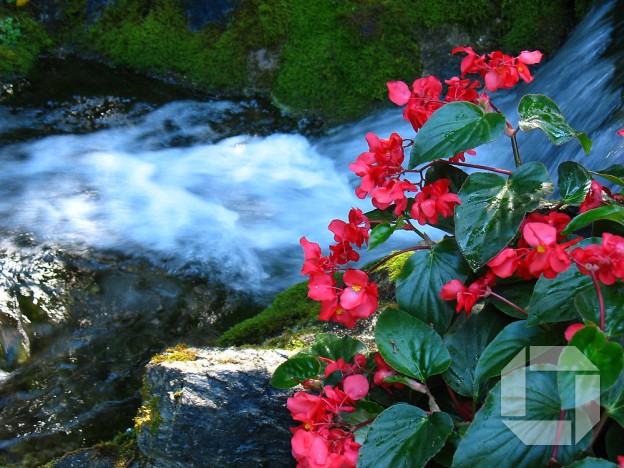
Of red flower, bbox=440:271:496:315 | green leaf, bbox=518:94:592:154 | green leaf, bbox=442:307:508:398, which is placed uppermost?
green leaf, bbox=518:94:592:154

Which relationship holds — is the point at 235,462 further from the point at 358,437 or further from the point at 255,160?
the point at 255,160

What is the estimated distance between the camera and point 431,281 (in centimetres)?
127

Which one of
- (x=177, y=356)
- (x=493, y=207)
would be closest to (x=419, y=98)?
(x=493, y=207)

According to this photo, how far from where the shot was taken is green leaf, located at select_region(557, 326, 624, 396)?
888 mm

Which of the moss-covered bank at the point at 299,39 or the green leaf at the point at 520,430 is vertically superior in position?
the green leaf at the point at 520,430

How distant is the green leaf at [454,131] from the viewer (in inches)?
48.0

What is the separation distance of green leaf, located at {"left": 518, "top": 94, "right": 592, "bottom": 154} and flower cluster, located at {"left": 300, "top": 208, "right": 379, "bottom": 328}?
1.27 ft

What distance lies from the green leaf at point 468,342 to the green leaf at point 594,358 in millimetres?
271

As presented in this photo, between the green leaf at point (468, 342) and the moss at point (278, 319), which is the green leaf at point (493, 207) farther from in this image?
the moss at point (278, 319)

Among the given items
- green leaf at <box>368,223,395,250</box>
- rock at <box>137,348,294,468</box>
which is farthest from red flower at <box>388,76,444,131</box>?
rock at <box>137,348,294,468</box>

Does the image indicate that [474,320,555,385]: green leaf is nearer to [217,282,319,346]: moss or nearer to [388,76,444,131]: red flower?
[388,76,444,131]: red flower

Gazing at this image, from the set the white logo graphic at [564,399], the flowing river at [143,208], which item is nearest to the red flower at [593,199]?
the white logo graphic at [564,399]

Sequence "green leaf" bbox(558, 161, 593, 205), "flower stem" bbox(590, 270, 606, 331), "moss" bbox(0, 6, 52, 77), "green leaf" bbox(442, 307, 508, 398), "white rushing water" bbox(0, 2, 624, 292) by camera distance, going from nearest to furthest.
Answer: "flower stem" bbox(590, 270, 606, 331) → "green leaf" bbox(442, 307, 508, 398) → "green leaf" bbox(558, 161, 593, 205) → "white rushing water" bbox(0, 2, 624, 292) → "moss" bbox(0, 6, 52, 77)

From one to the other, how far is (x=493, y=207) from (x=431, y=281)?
0.19m
